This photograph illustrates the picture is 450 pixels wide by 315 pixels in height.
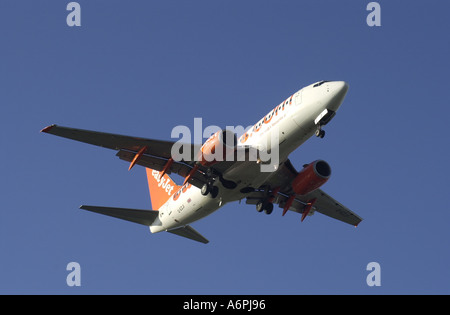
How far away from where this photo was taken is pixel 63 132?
40.7m

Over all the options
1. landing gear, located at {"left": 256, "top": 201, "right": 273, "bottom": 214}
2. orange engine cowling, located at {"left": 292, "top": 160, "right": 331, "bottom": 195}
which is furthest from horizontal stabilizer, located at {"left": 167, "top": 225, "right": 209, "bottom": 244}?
orange engine cowling, located at {"left": 292, "top": 160, "right": 331, "bottom": 195}

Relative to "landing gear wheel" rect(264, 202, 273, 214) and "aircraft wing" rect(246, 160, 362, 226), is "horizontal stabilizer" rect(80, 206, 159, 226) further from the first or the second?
"landing gear wheel" rect(264, 202, 273, 214)

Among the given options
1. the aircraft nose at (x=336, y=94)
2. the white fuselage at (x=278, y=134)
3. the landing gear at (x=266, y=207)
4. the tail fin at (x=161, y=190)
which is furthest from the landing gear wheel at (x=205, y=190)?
the aircraft nose at (x=336, y=94)

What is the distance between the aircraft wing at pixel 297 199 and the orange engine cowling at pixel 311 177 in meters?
1.26

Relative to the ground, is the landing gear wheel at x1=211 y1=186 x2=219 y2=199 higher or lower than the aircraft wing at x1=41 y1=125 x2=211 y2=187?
lower

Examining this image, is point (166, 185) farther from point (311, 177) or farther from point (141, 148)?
point (311, 177)

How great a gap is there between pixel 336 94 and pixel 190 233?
57.5 feet

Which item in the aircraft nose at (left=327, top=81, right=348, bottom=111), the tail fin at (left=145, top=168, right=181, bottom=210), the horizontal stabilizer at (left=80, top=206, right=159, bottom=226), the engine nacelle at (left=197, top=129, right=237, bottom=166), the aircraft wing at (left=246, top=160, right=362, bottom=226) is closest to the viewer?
the aircraft nose at (left=327, top=81, right=348, bottom=111)

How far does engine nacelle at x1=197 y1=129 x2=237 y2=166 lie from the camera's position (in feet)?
139

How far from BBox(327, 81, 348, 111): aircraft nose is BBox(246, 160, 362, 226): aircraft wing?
7.11 metres

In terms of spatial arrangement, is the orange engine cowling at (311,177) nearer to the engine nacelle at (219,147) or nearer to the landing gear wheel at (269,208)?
the landing gear wheel at (269,208)

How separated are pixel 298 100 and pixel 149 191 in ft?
58.8

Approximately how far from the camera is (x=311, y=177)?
47000mm

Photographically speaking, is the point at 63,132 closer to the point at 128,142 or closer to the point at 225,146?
the point at 128,142
